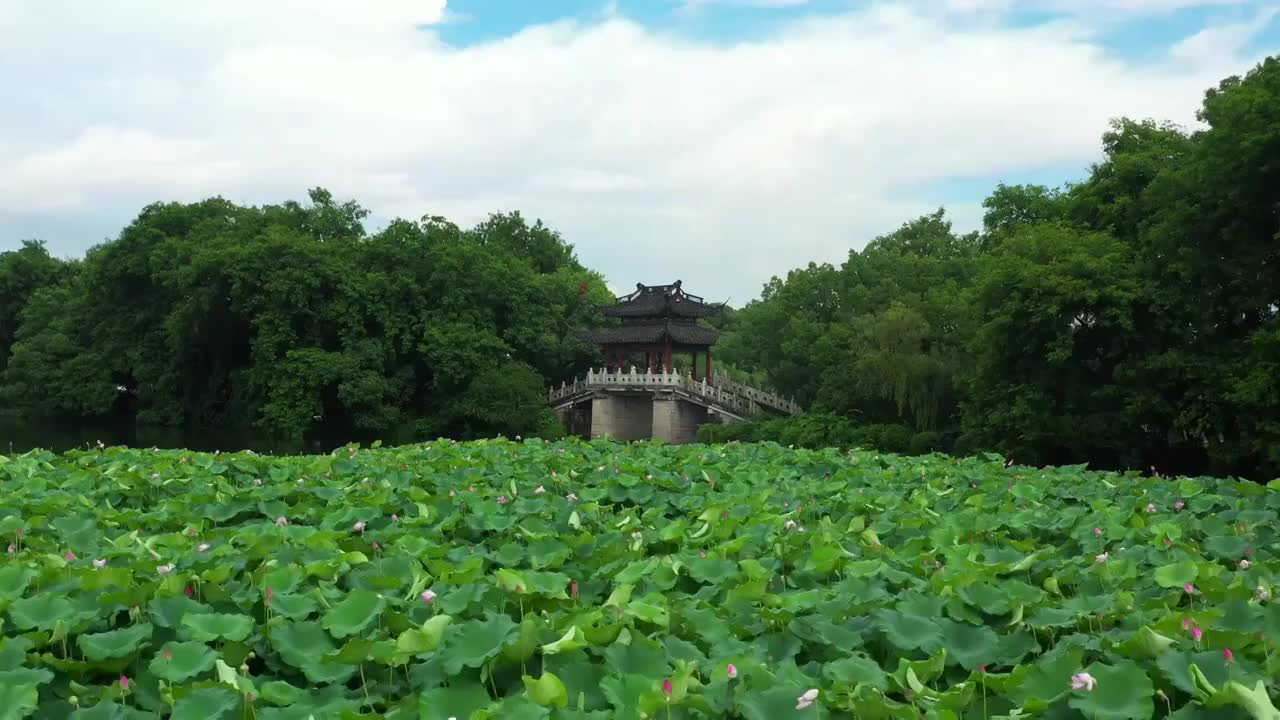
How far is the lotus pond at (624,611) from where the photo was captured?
7.27 feet

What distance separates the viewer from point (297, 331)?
3288cm

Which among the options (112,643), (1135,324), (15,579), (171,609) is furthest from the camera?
(1135,324)

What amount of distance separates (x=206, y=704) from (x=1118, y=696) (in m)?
1.95

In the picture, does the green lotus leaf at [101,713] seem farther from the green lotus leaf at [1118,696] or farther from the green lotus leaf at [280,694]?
the green lotus leaf at [1118,696]

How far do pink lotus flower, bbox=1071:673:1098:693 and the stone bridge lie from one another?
33268mm

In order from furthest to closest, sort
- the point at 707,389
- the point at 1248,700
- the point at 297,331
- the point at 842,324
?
1. the point at 707,389
2. the point at 842,324
3. the point at 297,331
4. the point at 1248,700

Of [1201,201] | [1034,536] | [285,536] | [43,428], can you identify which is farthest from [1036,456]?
[43,428]

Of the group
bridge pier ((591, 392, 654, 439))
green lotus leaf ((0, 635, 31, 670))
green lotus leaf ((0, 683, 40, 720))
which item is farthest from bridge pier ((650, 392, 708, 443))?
green lotus leaf ((0, 683, 40, 720))

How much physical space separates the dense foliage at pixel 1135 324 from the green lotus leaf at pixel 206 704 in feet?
60.9

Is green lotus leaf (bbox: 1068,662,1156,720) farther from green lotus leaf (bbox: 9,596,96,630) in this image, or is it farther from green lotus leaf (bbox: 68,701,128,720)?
green lotus leaf (bbox: 9,596,96,630)

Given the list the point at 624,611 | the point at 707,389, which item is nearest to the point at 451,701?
the point at 624,611

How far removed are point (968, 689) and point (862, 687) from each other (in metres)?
0.23

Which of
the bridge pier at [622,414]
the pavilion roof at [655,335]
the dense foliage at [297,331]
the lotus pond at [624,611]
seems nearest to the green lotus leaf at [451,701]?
the lotus pond at [624,611]

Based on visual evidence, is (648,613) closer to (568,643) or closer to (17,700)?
(568,643)
